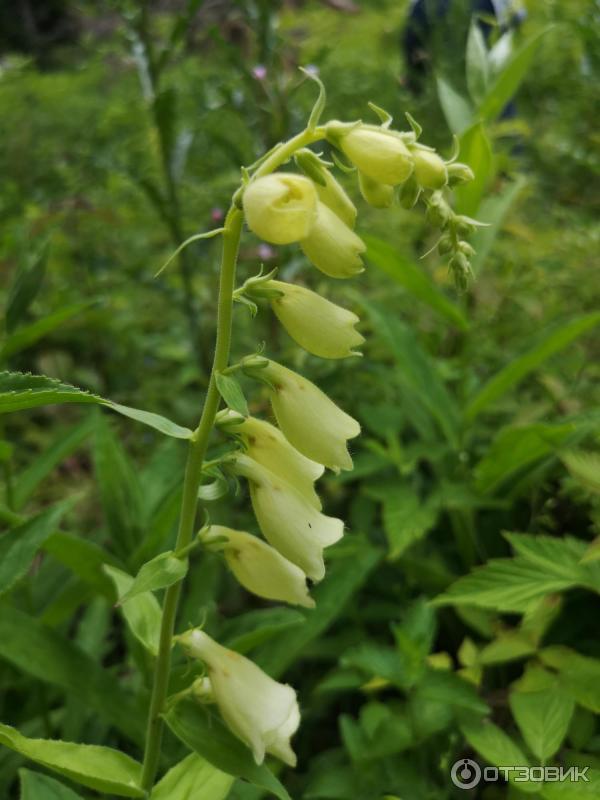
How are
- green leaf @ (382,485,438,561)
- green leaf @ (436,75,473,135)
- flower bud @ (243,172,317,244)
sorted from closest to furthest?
flower bud @ (243,172,317,244) → green leaf @ (382,485,438,561) → green leaf @ (436,75,473,135)

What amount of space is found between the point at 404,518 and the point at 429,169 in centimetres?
60

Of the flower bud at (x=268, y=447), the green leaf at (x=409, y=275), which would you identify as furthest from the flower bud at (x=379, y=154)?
the green leaf at (x=409, y=275)

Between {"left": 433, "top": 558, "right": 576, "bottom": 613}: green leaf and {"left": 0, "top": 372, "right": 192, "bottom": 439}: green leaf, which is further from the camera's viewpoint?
{"left": 433, "top": 558, "right": 576, "bottom": 613}: green leaf

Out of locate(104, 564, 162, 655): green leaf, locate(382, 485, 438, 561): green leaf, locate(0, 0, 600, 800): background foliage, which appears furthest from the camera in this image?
locate(382, 485, 438, 561): green leaf

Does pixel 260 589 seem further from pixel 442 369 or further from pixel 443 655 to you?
pixel 442 369

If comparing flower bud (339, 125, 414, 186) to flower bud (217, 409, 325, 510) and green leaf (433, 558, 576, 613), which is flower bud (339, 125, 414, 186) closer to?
flower bud (217, 409, 325, 510)

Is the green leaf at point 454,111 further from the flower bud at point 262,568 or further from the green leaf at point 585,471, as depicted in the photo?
the flower bud at point 262,568

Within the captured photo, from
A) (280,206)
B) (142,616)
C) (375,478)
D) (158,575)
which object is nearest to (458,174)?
(280,206)

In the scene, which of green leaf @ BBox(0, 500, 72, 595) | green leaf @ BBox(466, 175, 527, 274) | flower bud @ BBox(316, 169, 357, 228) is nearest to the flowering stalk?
flower bud @ BBox(316, 169, 357, 228)

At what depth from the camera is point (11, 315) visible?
1.10 meters

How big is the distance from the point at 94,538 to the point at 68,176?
145cm

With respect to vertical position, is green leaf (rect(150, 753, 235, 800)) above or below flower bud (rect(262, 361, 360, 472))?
below

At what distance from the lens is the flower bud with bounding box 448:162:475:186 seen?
0.62 metres

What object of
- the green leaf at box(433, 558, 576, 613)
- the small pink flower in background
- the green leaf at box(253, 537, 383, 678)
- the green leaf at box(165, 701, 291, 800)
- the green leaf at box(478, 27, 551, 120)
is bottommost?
the green leaf at box(253, 537, 383, 678)
